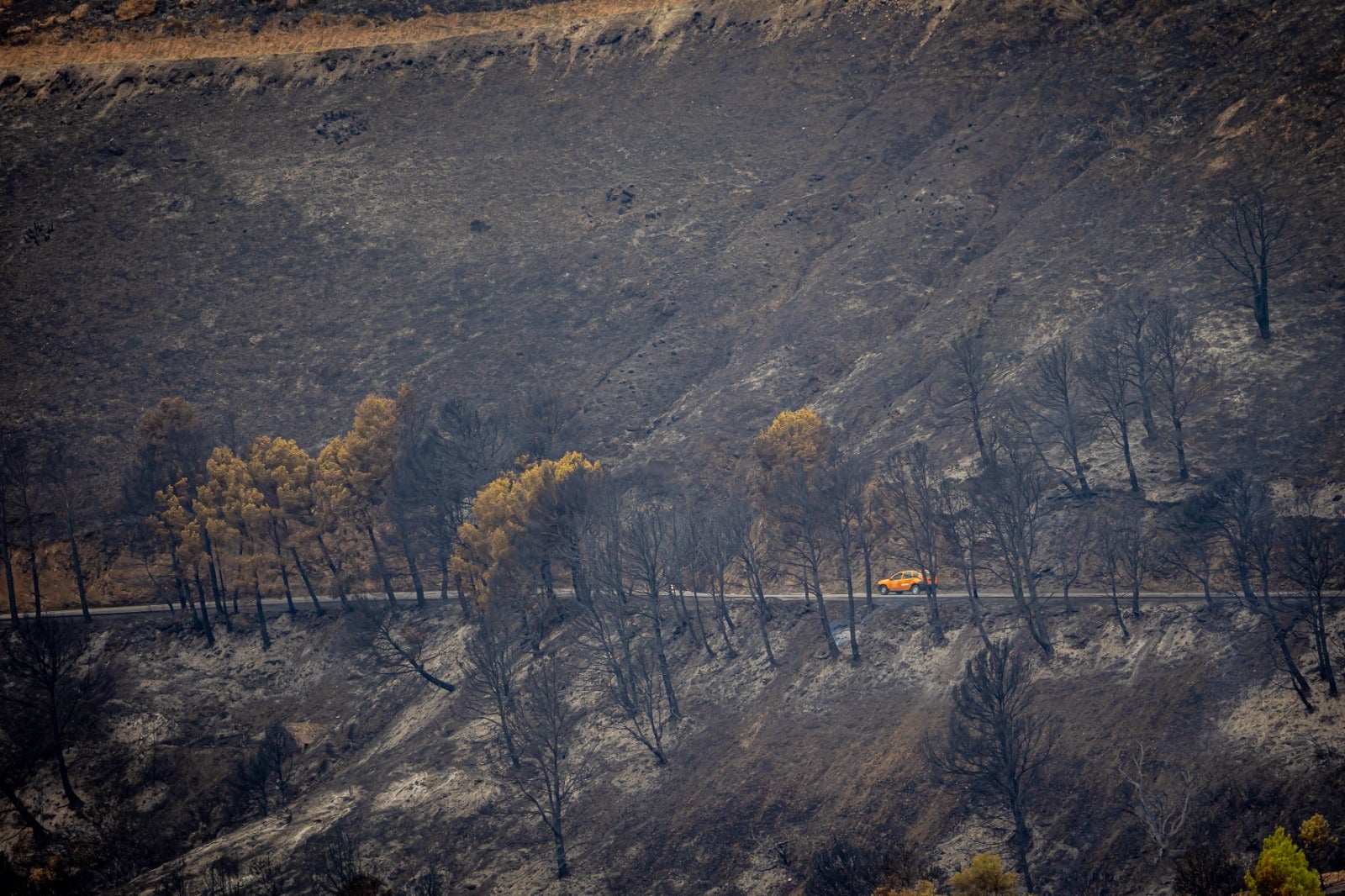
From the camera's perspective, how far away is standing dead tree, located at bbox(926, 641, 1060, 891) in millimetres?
41406

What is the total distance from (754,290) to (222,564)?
4647 centimetres

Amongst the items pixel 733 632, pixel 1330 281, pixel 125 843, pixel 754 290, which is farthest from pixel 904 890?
pixel 754 290

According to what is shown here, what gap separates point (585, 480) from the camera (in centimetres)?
6900

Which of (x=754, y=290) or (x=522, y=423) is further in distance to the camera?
(x=754, y=290)

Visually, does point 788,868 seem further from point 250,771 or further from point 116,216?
point 116,216

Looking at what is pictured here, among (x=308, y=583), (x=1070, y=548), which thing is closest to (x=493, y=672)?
(x=308, y=583)

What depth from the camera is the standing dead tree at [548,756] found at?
50562 mm

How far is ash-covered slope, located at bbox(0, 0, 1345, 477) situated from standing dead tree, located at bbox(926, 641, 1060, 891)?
21099mm

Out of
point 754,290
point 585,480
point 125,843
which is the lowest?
point 125,843

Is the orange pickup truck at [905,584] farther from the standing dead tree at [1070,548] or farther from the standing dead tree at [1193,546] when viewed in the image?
the standing dead tree at [1193,546]

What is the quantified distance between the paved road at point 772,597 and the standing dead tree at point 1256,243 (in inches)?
844

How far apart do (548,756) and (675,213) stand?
6176 centimetres

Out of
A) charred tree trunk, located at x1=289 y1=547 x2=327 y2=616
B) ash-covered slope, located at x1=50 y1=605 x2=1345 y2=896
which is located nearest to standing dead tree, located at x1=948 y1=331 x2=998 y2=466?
ash-covered slope, located at x1=50 y1=605 x2=1345 y2=896

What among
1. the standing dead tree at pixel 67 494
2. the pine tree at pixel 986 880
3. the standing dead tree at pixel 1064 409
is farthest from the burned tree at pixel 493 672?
the standing dead tree at pixel 67 494
